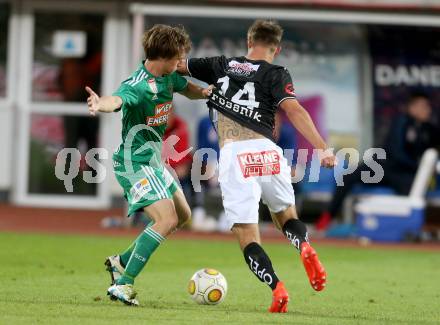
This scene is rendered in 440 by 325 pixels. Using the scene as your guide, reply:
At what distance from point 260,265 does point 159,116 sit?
148 cm

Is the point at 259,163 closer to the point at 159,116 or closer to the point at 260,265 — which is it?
the point at 260,265

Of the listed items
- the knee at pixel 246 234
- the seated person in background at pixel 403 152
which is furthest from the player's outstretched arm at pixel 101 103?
the seated person in background at pixel 403 152

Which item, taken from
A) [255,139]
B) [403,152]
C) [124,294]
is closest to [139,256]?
[124,294]

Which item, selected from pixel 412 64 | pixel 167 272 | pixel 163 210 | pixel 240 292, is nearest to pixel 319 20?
pixel 412 64

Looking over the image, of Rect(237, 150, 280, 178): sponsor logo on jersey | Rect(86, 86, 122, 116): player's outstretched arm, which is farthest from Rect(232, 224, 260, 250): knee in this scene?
Rect(86, 86, 122, 116): player's outstretched arm

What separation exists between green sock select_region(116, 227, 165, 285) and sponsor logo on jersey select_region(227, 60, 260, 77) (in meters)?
1.39

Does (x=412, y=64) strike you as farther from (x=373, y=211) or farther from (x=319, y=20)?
(x=373, y=211)

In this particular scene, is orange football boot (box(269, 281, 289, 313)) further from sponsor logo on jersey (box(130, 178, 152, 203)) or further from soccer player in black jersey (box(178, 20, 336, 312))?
sponsor logo on jersey (box(130, 178, 152, 203))

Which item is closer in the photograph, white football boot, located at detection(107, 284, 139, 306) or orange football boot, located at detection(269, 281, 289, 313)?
orange football boot, located at detection(269, 281, 289, 313)

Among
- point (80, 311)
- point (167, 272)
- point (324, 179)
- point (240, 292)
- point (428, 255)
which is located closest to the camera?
point (80, 311)

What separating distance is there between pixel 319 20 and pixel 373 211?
309 cm

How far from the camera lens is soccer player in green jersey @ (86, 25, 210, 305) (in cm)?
863

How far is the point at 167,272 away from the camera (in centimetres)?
1184

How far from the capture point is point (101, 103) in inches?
317
